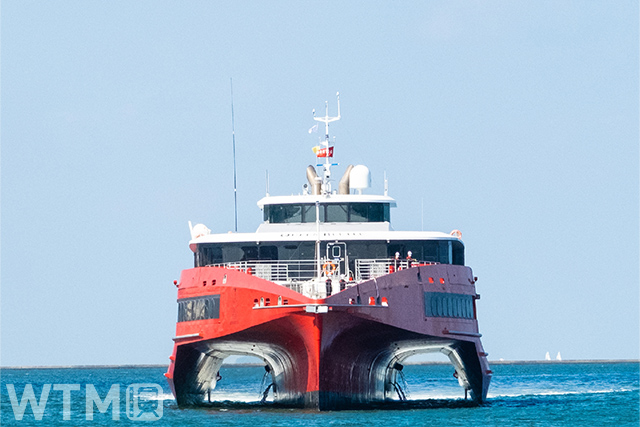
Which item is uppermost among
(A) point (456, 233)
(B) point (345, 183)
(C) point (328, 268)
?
(B) point (345, 183)

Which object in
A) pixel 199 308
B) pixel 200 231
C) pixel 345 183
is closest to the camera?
pixel 199 308

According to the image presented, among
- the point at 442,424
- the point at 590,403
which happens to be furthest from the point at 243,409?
the point at 590,403

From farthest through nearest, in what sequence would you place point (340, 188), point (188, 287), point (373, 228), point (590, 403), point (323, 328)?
point (590, 403)
point (340, 188)
point (373, 228)
point (188, 287)
point (323, 328)

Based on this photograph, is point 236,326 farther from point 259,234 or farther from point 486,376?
point 486,376

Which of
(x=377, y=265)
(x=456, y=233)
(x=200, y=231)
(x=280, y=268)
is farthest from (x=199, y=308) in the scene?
(x=456, y=233)

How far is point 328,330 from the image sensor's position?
31.6 meters

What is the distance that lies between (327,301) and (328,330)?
Answer: 1.11 m

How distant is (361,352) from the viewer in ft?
113

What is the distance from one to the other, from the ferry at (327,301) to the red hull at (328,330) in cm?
4

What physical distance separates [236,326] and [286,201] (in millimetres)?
7866

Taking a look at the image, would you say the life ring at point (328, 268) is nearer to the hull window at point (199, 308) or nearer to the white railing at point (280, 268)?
the white railing at point (280, 268)

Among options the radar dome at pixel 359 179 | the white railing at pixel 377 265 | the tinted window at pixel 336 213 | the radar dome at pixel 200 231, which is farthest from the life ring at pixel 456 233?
the radar dome at pixel 200 231

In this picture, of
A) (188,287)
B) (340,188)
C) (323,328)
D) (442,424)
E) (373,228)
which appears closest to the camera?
(323,328)

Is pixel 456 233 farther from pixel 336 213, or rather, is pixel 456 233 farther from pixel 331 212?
pixel 331 212
